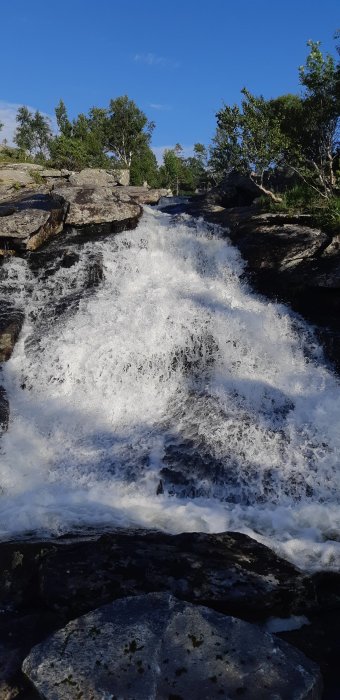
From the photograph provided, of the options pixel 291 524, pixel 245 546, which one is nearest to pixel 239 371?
pixel 291 524

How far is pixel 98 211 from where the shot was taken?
1880 centimetres

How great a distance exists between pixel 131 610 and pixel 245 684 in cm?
141

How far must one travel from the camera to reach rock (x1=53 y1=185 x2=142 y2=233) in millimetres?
18594

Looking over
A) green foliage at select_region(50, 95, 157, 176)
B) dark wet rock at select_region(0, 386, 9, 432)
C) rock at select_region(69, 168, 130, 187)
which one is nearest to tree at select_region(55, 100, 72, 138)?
green foliage at select_region(50, 95, 157, 176)

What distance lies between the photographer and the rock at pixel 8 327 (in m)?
12.7

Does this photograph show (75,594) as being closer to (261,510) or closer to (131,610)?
(131,610)

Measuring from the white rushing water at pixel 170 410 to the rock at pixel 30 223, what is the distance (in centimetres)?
103

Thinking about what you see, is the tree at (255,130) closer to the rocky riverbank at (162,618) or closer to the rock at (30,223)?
the rock at (30,223)

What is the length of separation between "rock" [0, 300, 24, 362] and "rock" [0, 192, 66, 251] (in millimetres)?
3553

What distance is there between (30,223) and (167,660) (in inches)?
630

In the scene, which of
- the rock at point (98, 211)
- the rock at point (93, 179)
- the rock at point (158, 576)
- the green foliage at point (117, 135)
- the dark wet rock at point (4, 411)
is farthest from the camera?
the green foliage at point (117, 135)

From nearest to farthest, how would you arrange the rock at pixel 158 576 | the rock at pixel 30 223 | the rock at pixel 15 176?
the rock at pixel 158 576 < the rock at pixel 30 223 < the rock at pixel 15 176

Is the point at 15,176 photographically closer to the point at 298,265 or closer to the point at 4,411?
the point at 298,265

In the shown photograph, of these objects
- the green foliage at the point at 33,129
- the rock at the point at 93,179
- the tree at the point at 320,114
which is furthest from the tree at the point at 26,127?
the tree at the point at 320,114
